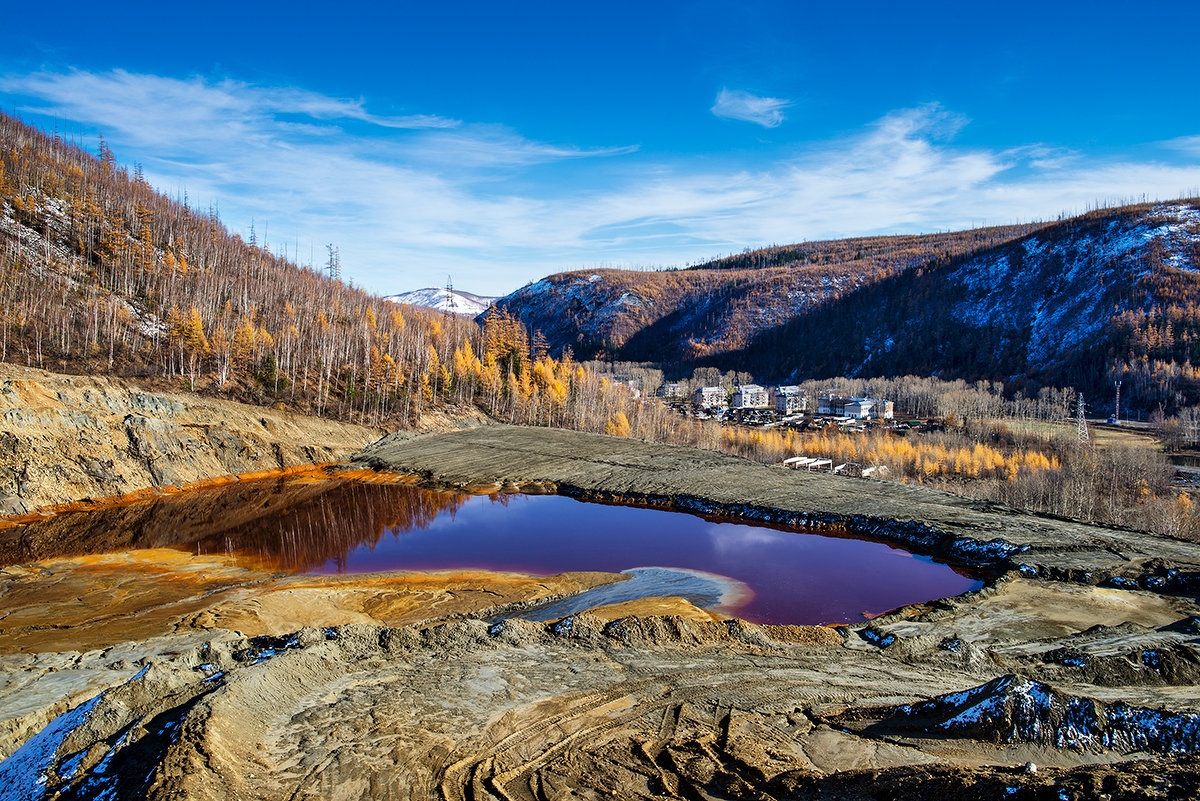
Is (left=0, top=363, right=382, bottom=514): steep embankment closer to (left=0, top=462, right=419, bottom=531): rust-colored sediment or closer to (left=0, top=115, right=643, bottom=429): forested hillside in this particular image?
(left=0, top=462, right=419, bottom=531): rust-colored sediment

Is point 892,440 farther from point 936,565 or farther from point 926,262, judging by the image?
point 926,262

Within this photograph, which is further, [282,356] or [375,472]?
[282,356]

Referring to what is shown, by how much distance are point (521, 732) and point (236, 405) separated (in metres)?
39.7

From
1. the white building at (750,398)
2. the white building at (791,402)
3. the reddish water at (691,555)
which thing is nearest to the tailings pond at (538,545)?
the reddish water at (691,555)

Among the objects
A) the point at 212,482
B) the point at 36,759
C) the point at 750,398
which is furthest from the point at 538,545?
the point at 750,398

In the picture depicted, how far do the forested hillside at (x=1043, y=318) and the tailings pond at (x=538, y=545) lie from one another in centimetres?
8640

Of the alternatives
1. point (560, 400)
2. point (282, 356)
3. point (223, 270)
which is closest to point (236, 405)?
point (282, 356)

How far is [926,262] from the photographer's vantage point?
168m

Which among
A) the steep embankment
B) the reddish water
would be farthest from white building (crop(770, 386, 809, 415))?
the steep embankment

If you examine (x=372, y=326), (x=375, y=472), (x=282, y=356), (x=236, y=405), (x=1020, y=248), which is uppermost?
(x=1020, y=248)

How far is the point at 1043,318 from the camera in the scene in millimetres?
118812

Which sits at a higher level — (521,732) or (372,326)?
(372,326)

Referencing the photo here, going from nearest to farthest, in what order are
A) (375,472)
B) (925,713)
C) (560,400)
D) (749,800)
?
(749,800)
(925,713)
(375,472)
(560,400)

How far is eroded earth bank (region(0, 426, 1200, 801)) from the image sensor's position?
6.68 meters
